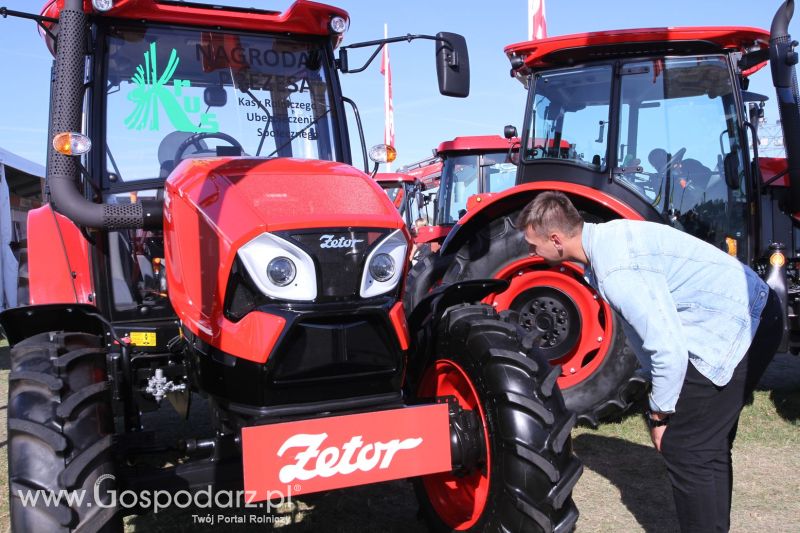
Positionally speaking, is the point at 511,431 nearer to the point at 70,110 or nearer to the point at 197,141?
the point at 197,141

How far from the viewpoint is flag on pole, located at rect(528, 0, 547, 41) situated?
26.1 ft

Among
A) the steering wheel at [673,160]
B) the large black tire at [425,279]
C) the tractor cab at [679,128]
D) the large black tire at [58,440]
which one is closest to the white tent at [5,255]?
the large black tire at [425,279]

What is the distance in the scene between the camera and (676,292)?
253 cm

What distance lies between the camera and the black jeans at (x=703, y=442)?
2531 mm

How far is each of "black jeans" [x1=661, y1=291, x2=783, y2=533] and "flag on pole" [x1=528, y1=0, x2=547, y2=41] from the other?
20.1 feet

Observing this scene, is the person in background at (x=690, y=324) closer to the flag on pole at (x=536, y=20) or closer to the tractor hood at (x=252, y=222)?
the tractor hood at (x=252, y=222)

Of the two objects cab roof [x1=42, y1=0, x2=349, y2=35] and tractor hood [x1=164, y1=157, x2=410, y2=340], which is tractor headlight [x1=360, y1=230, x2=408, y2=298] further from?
cab roof [x1=42, y1=0, x2=349, y2=35]

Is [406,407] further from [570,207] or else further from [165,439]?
[165,439]

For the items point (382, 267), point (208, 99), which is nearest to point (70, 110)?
point (208, 99)

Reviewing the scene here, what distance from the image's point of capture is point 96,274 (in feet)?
11.1

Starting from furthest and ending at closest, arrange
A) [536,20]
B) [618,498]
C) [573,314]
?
[536,20], [573,314], [618,498]

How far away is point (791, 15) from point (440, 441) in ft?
11.1

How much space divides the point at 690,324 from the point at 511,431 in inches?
28.3
